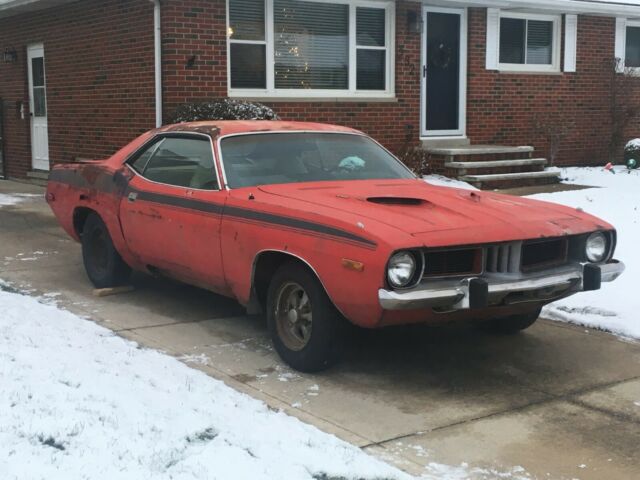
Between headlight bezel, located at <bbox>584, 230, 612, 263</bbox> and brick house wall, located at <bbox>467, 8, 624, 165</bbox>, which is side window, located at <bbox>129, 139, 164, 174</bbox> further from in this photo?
brick house wall, located at <bbox>467, 8, 624, 165</bbox>

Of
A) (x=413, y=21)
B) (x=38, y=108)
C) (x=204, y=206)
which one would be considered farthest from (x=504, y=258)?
(x=38, y=108)

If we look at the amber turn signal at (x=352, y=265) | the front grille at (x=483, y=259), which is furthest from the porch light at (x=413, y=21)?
the amber turn signal at (x=352, y=265)

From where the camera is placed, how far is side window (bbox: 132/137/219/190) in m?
5.86

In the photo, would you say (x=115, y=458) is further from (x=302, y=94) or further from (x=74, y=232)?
(x=302, y=94)

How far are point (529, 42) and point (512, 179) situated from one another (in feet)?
10.9

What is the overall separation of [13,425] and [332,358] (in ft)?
6.22

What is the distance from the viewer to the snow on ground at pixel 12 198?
12.7 m

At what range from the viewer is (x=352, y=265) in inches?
175

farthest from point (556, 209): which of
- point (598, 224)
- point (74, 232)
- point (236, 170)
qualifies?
point (74, 232)

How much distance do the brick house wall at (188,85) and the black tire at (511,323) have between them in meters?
6.88

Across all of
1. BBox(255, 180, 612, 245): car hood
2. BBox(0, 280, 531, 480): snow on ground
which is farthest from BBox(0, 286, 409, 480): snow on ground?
BBox(255, 180, 612, 245): car hood

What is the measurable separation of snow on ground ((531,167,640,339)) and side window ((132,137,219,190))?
2856mm

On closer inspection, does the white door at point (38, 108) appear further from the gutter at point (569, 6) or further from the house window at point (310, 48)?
the gutter at point (569, 6)

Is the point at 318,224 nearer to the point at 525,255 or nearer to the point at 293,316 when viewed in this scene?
the point at 293,316
